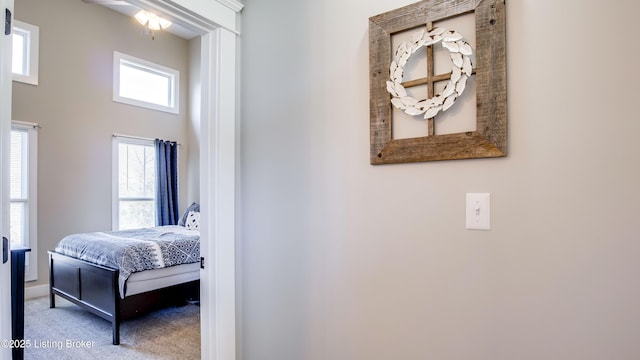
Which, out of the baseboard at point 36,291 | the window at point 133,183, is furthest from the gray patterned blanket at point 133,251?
the window at point 133,183

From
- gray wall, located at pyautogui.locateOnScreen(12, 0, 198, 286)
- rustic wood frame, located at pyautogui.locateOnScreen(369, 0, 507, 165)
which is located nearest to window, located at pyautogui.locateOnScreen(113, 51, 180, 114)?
gray wall, located at pyautogui.locateOnScreen(12, 0, 198, 286)

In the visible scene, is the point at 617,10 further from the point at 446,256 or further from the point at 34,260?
the point at 34,260

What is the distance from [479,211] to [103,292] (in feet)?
10.4

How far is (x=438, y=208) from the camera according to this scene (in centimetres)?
116

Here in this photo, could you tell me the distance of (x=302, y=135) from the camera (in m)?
1.51

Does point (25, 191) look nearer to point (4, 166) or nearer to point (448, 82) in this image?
point (4, 166)

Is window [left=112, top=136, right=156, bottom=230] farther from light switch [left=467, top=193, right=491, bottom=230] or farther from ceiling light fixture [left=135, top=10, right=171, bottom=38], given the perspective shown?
light switch [left=467, top=193, right=491, bottom=230]

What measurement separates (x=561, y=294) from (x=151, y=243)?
10.7 ft

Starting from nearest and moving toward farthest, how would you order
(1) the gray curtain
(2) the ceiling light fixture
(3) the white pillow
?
(2) the ceiling light fixture < (3) the white pillow < (1) the gray curtain

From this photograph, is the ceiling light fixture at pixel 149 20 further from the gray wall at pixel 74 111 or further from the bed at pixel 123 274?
the bed at pixel 123 274

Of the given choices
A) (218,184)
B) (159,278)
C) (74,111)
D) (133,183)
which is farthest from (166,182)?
(218,184)

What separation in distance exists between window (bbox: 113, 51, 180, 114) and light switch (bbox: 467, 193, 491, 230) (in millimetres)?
5254

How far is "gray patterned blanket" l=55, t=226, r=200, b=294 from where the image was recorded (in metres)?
2.99

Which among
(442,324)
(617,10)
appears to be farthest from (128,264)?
(617,10)
